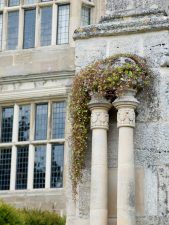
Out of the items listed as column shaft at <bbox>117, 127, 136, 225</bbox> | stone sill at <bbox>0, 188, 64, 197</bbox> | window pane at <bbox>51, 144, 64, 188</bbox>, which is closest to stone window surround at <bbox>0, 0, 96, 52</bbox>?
window pane at <bbox>51, 144, 64, 188</bbox>

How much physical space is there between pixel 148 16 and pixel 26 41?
247 inches

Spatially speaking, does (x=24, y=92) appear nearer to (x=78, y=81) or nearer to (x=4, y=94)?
(x=4, y=94)

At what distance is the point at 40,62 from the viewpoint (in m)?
12.7

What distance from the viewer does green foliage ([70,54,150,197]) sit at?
6832 mm

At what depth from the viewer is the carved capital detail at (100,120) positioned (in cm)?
682

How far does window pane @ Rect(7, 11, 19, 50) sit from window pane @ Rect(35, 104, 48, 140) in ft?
6.04

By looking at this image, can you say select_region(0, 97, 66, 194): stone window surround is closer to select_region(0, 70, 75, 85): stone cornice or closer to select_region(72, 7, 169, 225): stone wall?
select_region(0, 70, 75, 85): stone cornice

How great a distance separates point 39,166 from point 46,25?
10.6 ft

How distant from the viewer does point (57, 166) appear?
11773 mm

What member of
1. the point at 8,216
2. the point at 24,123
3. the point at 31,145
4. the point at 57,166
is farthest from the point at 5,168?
the point at 8,216

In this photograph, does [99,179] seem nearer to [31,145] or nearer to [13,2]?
[31,145]

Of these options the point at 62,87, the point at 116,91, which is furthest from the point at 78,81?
the point at 62,87

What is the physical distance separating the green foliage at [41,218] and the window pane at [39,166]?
1104 mm

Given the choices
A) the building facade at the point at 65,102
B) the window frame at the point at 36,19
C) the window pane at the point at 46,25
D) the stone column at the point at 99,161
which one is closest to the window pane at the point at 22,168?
the building facade at the point at 65,102
